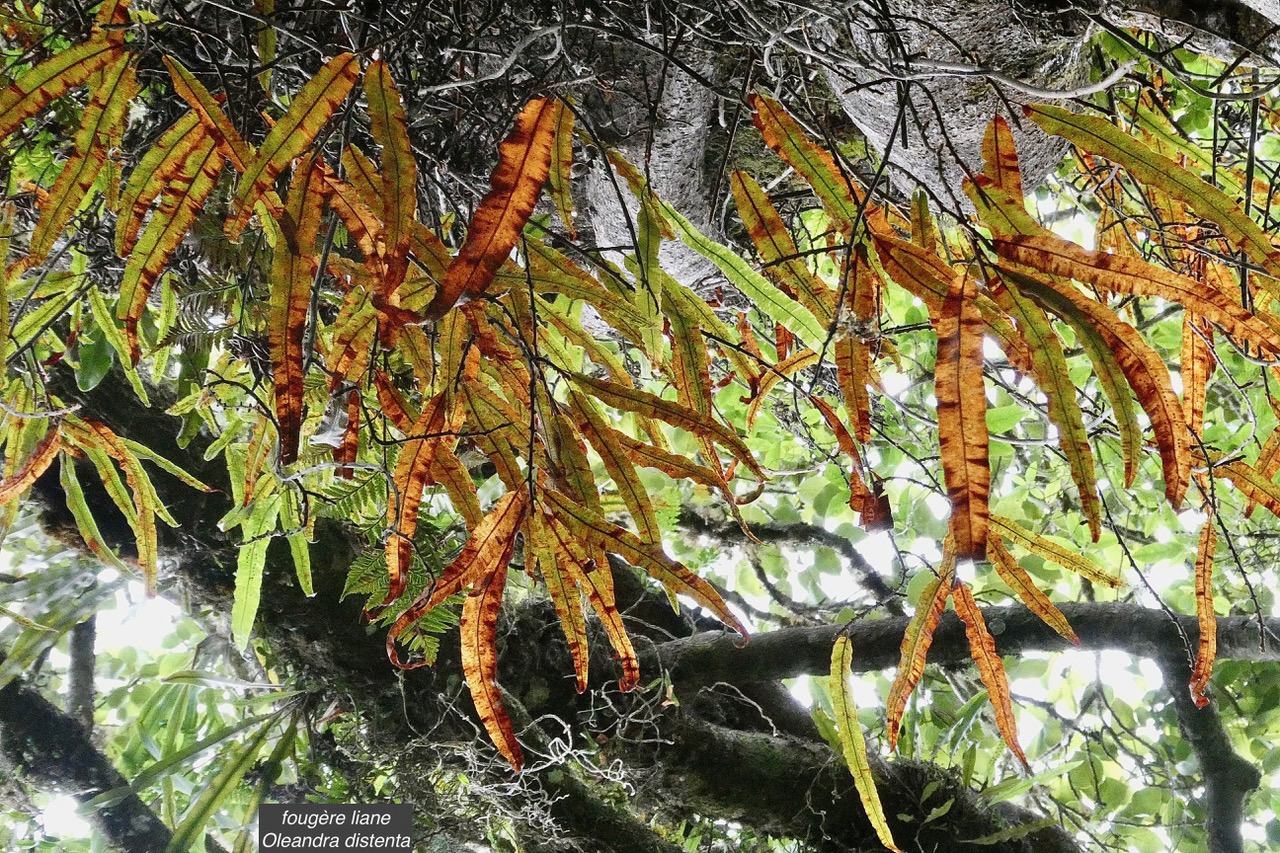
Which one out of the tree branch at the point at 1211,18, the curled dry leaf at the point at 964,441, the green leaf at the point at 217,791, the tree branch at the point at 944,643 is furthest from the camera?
the green leaf at the point at 217,791

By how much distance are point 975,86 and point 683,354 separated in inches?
12.3

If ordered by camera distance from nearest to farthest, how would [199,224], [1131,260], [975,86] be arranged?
[1131,260] → [975,86] → [199,224]

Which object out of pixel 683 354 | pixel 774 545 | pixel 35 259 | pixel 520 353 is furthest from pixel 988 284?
pixel 774 545

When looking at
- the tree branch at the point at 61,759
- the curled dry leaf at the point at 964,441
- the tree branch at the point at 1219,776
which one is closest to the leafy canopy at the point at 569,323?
the curled dry leaf at the point at 964,441

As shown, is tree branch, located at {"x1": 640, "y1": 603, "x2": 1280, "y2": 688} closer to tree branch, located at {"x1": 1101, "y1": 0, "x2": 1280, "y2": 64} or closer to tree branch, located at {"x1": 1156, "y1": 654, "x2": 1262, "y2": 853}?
tree branch, located at {"x1": 1156, "y1": 654, "x2": 1262, "y2": 853}

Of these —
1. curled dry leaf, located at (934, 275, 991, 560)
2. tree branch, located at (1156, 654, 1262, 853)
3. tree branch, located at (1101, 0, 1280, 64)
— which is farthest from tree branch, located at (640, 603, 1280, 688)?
curled dry leaf, located at (934, 275, 991, 560)

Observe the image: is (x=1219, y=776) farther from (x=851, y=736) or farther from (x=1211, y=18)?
(x=1211, y=18)

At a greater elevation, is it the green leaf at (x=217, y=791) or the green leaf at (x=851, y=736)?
the green leaf at (x=851, y=736)

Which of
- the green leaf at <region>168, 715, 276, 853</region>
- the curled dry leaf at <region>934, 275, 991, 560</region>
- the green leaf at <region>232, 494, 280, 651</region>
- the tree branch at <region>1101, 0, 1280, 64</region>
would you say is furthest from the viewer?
the green leaf at <region>168, 715, 276, 853</region>

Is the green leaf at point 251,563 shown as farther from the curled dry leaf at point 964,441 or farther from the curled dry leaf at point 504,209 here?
the curled dry leaf at point 964,441

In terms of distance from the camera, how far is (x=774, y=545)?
180 cm

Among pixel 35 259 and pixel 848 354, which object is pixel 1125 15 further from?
pixel 35 259

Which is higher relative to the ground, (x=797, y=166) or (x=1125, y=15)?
(x=1125, y=15)

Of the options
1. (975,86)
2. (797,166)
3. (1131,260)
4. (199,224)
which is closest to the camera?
(1131,260)
